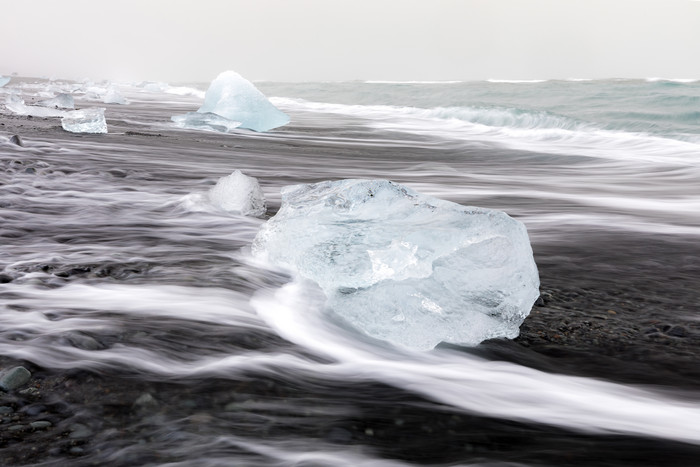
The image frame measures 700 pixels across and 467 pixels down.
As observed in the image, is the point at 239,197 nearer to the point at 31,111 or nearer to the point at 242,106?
the point at 242,106

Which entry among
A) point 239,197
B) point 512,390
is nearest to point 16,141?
point 239,197

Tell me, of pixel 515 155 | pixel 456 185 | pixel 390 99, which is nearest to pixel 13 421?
pixel 456 185

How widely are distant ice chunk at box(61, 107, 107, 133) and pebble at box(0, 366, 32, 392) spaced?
7.95 meters

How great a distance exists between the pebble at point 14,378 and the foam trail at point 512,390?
880mm

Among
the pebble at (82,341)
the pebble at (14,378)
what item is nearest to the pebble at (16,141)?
the pebble at (82,341)

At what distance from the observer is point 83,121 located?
9375 mm

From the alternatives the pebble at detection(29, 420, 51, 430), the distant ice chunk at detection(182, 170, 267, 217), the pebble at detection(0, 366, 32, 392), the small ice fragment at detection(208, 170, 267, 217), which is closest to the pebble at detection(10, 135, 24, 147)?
the distant ice chunk at detection(182, 170, 267, 217)

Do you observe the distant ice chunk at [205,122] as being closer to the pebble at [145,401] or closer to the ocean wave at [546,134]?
the ocean wave at [546,134]

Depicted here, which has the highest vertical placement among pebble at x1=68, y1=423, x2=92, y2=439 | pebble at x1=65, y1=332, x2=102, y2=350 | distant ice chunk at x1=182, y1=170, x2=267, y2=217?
distant ice chunk at x1=182, y1=170, x2=267, y2=217

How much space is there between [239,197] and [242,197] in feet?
0.07

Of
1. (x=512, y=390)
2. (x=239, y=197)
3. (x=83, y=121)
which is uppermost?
(x=83, y=121)

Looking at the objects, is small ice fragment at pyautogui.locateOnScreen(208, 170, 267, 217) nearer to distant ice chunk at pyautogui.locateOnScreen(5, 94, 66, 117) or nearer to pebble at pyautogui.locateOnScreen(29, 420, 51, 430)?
pebble at pyautogui.locateOnScreen(29, 420, 51, 430)

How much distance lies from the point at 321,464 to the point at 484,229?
113 cm

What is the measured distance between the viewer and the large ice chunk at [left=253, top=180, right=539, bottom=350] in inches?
97.1
